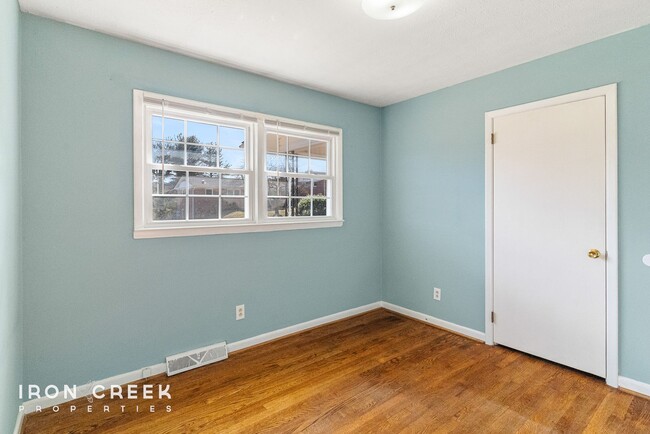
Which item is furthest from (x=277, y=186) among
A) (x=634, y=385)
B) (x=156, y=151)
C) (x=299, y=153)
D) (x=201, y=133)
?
(x=634, y=385)

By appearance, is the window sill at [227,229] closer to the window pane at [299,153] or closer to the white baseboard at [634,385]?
the window pane at [299,153]

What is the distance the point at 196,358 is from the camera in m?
2.54

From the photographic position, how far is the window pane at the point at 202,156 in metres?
2.59

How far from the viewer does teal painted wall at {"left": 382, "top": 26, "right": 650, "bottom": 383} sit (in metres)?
2.16

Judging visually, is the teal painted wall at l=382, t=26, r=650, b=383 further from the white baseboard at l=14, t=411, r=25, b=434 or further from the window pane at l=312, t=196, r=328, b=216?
the white baseboard at l=14, t=411, r=25, b=434

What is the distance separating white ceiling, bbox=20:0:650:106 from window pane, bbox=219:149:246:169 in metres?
0.73

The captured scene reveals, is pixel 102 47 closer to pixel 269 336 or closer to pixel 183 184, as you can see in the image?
pixel 183 184

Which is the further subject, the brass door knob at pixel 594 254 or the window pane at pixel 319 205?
the window pane at pixel 319 205

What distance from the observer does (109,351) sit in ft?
7.30

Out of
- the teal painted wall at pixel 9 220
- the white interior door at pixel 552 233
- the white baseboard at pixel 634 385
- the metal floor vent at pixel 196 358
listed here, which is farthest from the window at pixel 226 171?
the white baseboard at pixel 634 385

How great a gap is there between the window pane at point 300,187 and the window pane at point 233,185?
0.55 metres

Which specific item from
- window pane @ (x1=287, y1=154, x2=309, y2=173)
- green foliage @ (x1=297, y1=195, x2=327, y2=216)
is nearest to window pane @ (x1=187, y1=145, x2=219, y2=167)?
window pane @ (x1=287, y1=154, x2=309, y2=173)

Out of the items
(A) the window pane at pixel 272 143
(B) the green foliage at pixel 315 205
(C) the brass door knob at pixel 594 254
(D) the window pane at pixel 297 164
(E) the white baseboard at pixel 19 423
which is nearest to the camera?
(E) the white baseboard at pixel 19 423

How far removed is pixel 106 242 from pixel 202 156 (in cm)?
95
